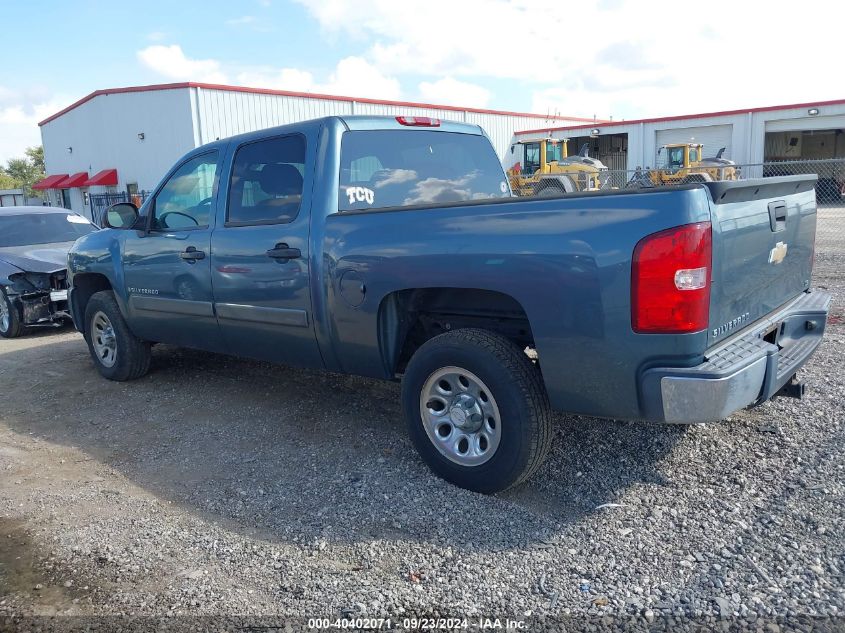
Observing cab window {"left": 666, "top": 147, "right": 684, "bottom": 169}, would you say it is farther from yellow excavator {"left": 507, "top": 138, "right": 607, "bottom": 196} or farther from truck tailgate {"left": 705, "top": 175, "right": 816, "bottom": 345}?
truck tailgate {"left": 705, "top": 175, "right": 816, "bottom": 345}

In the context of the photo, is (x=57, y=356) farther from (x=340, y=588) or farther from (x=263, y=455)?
(x=340, y=588)

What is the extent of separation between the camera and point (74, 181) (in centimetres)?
3481

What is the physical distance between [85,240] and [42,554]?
12.4 feet

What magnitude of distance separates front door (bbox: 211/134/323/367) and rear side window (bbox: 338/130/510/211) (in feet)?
1.04

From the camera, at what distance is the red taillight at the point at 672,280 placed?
294 cm

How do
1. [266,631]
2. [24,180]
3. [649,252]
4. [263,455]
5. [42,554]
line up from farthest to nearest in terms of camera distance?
[24,180] → [263,455] → [42,554] → [649,252] → [266,631]

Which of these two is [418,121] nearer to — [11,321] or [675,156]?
[11,321]

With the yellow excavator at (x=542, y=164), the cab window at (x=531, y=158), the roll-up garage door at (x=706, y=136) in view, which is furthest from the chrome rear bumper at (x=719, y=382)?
the roll-up garage door at (x=706, y=136)

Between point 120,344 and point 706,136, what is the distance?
36.7 metres

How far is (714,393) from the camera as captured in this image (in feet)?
9.79

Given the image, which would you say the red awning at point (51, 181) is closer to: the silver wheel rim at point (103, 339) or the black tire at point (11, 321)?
the black tire at point (11, 321)

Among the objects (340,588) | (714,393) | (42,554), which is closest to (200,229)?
(42,554)

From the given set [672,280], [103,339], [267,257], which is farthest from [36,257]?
[672,280]

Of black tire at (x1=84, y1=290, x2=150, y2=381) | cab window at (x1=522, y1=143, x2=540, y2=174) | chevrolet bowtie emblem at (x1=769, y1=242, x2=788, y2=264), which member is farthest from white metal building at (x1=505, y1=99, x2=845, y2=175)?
black tire at (x1=84, y1=290, x2=150, y2=381)
